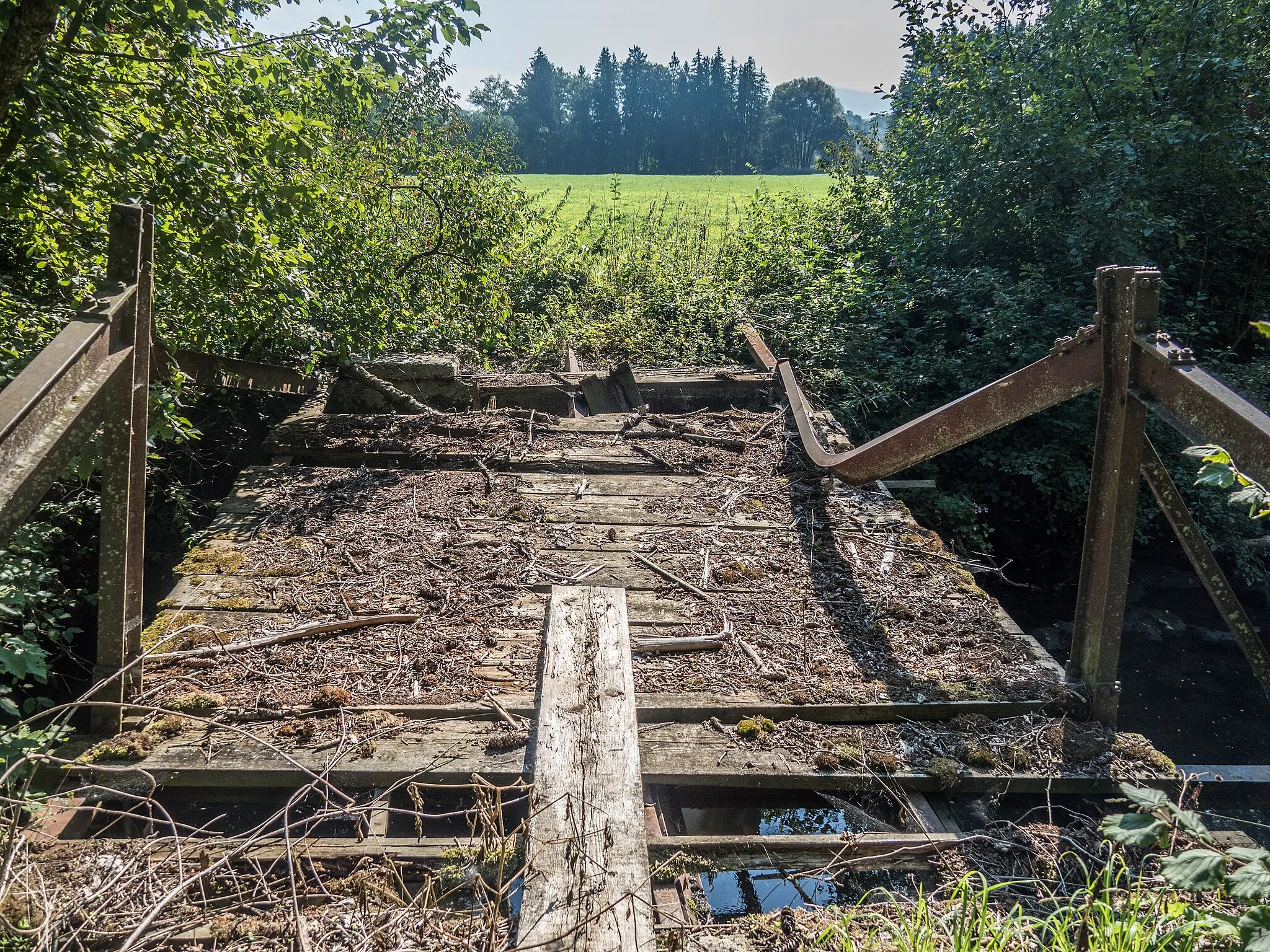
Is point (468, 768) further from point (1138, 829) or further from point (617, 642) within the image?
point (1138, 829)

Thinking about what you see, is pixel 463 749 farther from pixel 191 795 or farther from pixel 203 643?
pixel 203 643

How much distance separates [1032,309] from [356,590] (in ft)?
23.0

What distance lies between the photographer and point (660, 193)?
936 inches

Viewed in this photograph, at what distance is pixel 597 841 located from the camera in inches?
68.6

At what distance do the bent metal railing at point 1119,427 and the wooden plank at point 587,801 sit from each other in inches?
73.7

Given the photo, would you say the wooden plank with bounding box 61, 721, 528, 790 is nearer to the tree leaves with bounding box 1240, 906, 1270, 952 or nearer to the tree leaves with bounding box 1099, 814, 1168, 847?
the tree leaves with bounding box 1099, 814, 1168, 847

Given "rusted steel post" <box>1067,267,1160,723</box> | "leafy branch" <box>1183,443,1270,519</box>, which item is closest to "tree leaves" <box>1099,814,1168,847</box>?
"leafy branch" <box>1183,443,1270,519</box>

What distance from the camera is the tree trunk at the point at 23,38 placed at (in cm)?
290

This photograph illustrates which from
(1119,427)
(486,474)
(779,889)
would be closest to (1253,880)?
(779,889)

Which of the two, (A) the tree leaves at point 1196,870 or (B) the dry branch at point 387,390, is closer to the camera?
(A) the tree leaves at point 1196,870

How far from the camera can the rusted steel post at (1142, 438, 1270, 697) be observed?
2814 mm

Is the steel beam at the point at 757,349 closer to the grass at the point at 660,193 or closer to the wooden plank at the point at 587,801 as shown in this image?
the wooden plank at the point at 587,801

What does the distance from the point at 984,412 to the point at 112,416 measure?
3.38 meters

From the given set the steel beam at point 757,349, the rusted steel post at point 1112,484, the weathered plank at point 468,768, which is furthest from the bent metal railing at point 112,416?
the steel beam at point 757,349
